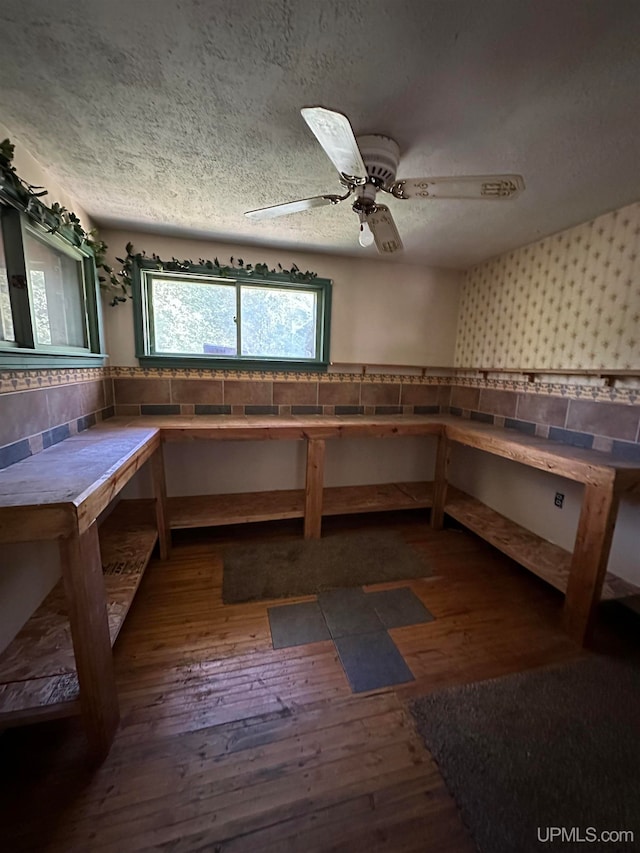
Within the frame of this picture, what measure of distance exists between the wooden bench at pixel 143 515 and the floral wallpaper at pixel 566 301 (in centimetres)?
63

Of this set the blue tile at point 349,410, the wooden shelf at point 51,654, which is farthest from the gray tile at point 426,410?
the wooden shelf at point 51,654

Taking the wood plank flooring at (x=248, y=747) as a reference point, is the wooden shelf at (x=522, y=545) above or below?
above

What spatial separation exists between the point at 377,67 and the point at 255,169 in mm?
791

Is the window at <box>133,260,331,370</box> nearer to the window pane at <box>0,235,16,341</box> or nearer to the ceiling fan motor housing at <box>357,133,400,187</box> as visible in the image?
the window pane at <box>0,235,16,341</box>

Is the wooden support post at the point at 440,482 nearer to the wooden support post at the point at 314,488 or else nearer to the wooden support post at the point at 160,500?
the wooden support post at the point at 314,488

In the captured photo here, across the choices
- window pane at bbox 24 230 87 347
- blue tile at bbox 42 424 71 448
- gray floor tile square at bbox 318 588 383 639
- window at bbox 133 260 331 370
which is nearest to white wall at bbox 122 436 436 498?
window at bbox 133 260 331 370

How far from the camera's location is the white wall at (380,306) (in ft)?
9.11

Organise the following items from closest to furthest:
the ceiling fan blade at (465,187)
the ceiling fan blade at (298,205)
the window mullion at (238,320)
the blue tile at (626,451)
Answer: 1. the ceiling fan blade at (465,187)
2. the ceiling fan blade at (298,205)
3. the blue tile at (626,451)
4. the window mullion at (238,320)

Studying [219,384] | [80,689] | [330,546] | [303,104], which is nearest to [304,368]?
[219,384]

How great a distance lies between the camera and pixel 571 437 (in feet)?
7.30

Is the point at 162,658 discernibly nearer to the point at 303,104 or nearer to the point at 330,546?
the point at 330,546

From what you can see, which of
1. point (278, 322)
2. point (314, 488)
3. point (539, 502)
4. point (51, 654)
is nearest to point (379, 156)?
point (278, 322)

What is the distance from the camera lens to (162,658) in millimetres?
1581

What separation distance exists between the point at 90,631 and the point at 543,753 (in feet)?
5.53
